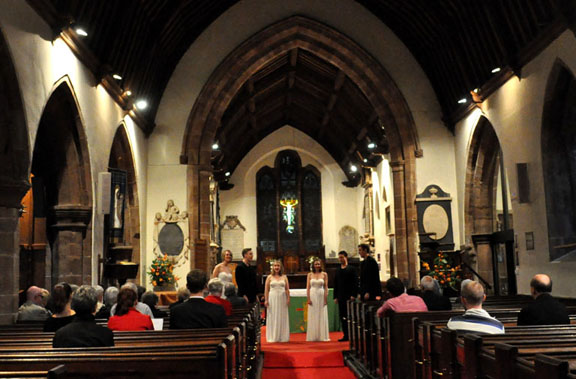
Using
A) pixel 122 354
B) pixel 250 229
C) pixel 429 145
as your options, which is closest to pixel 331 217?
pixel 250 229

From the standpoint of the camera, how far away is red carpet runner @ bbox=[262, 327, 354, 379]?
7.18m

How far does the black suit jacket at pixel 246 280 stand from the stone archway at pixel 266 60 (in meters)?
4.38

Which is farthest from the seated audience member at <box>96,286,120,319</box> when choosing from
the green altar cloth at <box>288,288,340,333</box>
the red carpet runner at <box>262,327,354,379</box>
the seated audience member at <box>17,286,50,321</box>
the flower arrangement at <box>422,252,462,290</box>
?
the flower arrangement at <box>422,252,462,290</box>

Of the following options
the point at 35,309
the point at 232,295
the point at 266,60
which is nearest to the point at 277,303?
the point at 232,295

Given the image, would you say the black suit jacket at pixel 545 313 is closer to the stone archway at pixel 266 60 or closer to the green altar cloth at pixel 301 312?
the green altar cloth at pixel 301 312

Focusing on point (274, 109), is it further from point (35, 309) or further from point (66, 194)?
point (35, 309)

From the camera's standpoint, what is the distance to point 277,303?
30.7 ft

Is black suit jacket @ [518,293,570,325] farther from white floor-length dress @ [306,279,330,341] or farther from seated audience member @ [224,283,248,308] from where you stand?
white floor-length dress @ [306,279,330,341]

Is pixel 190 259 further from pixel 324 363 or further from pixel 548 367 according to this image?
pixel 548 367

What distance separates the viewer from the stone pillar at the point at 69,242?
9500mm

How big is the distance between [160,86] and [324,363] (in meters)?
7.90

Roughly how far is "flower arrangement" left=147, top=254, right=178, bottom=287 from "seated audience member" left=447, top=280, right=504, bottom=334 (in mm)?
9511

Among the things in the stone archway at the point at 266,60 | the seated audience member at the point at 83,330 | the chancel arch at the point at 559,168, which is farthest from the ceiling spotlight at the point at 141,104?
the seated audience member at the point at 83,330

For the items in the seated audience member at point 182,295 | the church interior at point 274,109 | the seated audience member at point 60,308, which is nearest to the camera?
the seated audience member at point 60,308
